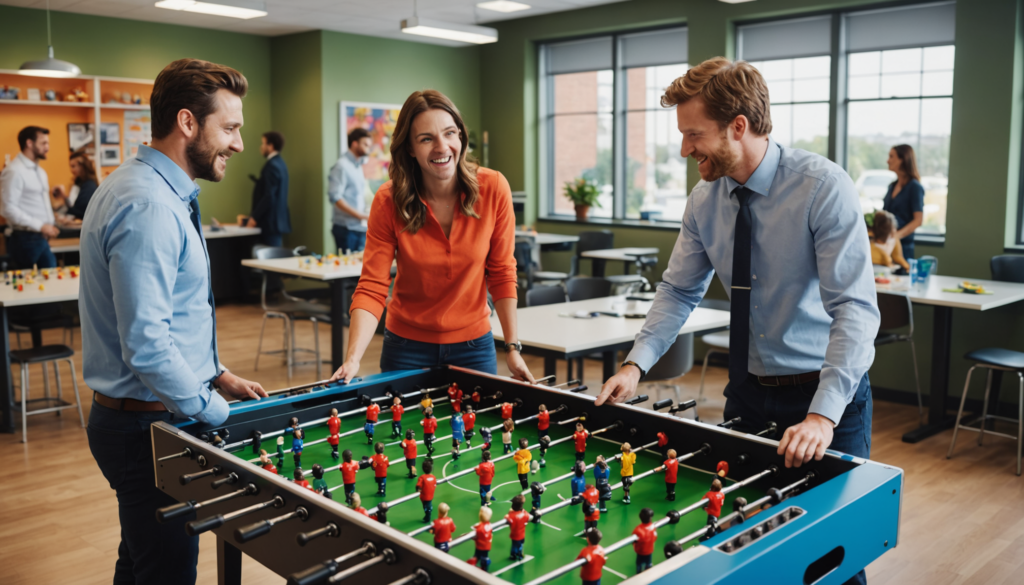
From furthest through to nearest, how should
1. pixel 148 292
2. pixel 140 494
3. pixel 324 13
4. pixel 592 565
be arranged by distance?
pixel 324 13
pixel 140 494
pixel 148 292
pixel 592 565

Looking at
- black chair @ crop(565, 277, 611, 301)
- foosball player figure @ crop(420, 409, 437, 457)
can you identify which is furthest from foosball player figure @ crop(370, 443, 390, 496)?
black chair @ crop(565, 277, 611, 301)

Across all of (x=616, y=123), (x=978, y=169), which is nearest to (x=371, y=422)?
(x=978, y=169)

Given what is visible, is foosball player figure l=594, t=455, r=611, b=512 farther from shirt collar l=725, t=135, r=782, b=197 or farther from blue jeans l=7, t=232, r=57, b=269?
blue jeans l=7, t=232, r=57, b=269

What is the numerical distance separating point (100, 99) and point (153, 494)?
7.93 meters

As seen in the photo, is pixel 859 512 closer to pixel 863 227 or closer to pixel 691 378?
pixel 863 227

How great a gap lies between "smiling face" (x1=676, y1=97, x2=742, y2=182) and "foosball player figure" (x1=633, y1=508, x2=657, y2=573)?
0.95 m

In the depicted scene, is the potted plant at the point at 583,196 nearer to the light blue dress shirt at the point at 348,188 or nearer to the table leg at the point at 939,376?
the light blue dress shirt at the point at 348,188

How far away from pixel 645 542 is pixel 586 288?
13.5ft

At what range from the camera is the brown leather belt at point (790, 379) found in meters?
2.15

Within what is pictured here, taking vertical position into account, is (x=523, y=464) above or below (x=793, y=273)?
below

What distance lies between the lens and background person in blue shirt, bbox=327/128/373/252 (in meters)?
7.80

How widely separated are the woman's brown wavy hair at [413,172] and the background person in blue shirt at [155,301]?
62cm

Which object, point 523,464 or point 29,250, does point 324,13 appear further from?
point 523,464

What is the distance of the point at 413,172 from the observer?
109 inches
